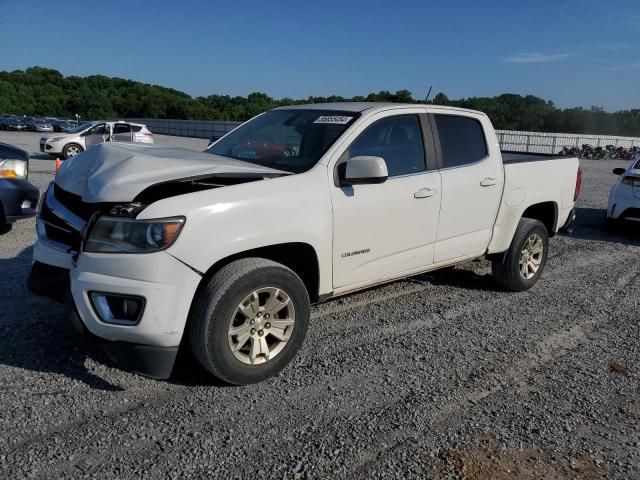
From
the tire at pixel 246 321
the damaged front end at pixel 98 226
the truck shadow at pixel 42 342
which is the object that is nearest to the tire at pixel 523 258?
the tire at pixel 246 321

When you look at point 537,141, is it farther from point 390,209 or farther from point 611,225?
point 390,209

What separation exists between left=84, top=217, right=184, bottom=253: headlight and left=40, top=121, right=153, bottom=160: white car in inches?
692

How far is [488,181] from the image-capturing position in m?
5.15

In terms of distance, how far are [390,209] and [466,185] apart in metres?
1.03

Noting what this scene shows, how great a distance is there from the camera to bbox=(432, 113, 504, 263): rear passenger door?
482 centimetres

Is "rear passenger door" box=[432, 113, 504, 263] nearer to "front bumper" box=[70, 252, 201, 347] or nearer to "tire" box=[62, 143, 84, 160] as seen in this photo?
"front bumper" box=[70, 252, 201, 347]

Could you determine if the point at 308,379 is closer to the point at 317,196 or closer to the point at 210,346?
the point at 210,346

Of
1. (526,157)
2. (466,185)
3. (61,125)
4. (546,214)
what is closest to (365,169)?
(466,185)

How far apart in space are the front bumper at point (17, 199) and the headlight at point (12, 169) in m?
0.09

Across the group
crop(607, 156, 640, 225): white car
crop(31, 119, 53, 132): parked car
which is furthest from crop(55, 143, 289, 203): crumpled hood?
crop(31, 119, 53, 132): parked car

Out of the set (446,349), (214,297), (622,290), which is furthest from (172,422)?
(622,290)

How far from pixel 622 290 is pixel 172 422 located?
16.9 ft

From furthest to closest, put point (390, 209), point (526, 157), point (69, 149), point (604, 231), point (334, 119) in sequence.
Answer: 1. point (69, 149)
2. point (604, 231)
3. point (526, 157)
4. point (334, 119)
5. point (390, 209)

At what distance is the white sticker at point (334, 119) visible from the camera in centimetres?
434
